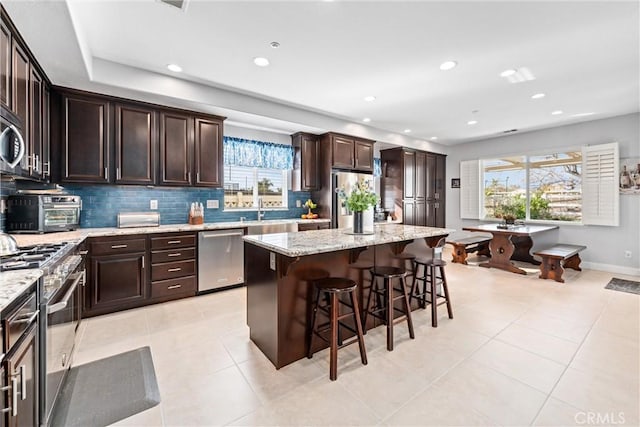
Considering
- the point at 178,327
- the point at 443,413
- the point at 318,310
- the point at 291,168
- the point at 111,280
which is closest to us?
the point at 443,413

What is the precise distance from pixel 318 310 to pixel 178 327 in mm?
1538

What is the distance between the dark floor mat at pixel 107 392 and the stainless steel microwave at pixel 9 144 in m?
1.52

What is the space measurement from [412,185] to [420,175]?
17.2 inches

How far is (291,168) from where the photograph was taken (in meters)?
5.12

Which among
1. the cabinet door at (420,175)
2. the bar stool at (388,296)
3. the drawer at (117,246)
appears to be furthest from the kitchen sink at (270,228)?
the cabinet door at (420,175)

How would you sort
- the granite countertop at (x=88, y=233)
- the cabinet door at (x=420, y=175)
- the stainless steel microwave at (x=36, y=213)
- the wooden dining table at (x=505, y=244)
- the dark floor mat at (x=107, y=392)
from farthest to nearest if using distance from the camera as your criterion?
the cabinet door at (x=420, y=175), the wooden dining table at (x=505, y=244), the stainless steel microwave at (x=36, y=213), the granite countertop at (x=88, y=233), the dark floor mat at (x=107, y=392)

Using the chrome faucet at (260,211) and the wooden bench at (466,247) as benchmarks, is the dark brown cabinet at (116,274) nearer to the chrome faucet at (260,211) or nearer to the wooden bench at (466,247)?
the chrome faucet at (260,211)

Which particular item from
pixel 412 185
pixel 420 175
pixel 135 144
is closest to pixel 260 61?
pixel 135 144

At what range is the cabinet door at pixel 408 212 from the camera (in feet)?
20.6

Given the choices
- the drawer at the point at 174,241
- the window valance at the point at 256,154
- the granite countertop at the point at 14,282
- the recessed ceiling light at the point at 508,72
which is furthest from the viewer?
the window valance at the point at 256,154

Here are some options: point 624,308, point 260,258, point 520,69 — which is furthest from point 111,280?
point 624,308

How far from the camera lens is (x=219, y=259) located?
3797 mm

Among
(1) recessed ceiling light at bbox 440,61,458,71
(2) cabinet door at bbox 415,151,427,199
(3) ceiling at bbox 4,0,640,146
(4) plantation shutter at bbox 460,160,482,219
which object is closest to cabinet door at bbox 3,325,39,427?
(3) ceiling at bbox 4,0,640,146

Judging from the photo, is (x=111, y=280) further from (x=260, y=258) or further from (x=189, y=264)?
(x=260, y=258)
